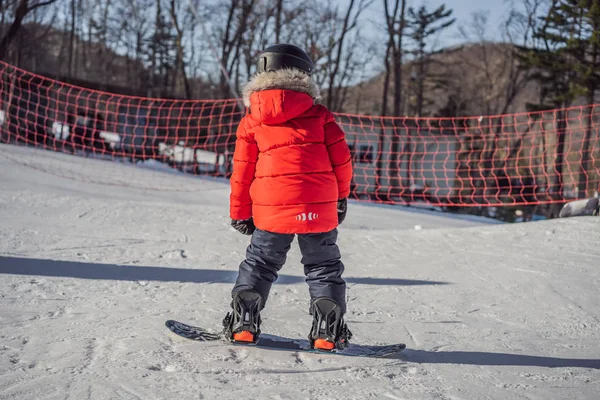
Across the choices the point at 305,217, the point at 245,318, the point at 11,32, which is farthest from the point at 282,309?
the point at 11,32

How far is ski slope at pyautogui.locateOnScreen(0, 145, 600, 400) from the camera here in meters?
1.87

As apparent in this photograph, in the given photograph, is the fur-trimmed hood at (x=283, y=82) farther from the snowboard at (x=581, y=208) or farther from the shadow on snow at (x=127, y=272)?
the snowboard at (x=581, y=208)

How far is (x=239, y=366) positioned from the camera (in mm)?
1993

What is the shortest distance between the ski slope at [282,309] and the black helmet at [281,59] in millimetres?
1329

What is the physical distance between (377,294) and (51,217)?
395cm

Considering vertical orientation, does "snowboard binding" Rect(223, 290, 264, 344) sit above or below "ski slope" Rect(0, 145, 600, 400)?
above

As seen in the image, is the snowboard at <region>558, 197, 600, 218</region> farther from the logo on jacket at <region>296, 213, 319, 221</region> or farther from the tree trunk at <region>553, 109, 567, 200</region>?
the tree trunk at <region>553, 109, 567, 200</region>

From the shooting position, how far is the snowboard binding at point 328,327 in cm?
219

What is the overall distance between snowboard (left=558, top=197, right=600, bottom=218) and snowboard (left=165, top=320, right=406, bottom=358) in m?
5.19

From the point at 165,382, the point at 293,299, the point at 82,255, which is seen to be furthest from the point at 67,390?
→ the point at 82,255

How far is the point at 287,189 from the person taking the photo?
2248 mm

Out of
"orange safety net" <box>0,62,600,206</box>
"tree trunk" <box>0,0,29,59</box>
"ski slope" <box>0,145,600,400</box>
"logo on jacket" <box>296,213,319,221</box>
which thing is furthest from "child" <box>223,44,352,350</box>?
"tree trunk" <box>0,0,29,59</box>

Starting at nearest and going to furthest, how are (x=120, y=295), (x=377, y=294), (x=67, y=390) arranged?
1. (x=67, y=390)
2. (x=120, y=295)
3. (x=377, y=294)

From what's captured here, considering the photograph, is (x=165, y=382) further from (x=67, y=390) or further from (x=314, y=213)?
(x=314, y=213)
